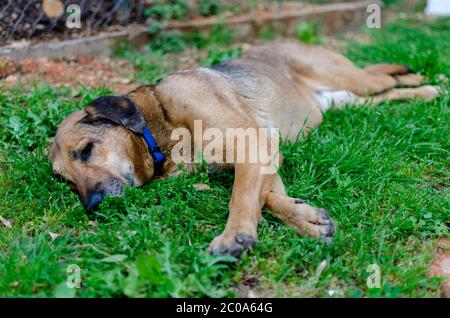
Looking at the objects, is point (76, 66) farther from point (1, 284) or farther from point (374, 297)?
point (374, 297)

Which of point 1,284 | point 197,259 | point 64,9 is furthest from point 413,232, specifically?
point 64,9

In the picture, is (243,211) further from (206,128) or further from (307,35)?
(307,35)

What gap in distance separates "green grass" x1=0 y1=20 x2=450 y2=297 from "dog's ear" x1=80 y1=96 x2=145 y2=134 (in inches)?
17.3

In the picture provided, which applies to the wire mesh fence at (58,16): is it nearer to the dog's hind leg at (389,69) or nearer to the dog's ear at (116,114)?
the dog's ear at (116,114)

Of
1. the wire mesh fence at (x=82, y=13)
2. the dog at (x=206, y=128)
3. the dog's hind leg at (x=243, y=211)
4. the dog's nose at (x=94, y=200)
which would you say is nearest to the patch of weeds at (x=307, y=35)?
the wire mesh fence at (x=82, y=13)

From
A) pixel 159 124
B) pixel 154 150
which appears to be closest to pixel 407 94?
pixel 159 124

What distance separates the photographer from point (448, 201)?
147 inches

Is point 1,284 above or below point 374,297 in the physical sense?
above

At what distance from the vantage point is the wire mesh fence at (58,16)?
19.3ft

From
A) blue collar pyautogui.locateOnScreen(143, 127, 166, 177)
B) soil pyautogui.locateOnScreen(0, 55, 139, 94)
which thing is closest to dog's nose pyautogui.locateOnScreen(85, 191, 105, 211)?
blue collar pyautogui.locateOnScreen(143, 127, 166, 177)

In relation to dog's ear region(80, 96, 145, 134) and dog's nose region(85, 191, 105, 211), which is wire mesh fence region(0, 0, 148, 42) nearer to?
dog's ear region(80, 96, 145, 134)

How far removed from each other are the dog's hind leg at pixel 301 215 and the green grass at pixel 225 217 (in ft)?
0.28
